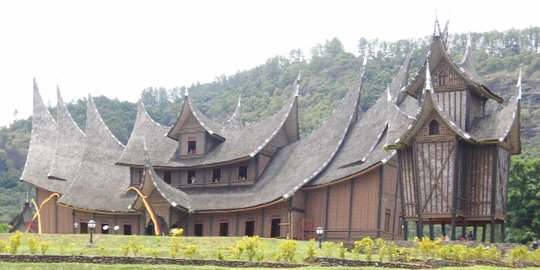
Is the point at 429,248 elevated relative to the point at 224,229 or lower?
elevated

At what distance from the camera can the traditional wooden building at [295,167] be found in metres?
29.7

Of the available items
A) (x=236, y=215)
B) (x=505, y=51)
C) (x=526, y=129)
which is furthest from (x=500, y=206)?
(x=505, y=51)

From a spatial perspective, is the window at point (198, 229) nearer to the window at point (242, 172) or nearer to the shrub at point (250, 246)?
the window at point (242, 172)

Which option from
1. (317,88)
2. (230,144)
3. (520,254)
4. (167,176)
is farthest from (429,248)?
(317,88)

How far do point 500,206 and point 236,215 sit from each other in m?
12.1

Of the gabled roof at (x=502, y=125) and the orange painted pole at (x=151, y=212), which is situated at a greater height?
the gabled roof at (x=502, y=125)

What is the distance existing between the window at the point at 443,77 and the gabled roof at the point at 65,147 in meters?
20.7

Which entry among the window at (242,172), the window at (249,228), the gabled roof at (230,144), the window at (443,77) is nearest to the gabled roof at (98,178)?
the gabled roof at (230,144)

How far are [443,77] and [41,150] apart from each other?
22992mm

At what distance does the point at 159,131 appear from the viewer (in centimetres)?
4434

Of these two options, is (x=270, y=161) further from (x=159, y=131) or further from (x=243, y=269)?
(x=243, y=269)

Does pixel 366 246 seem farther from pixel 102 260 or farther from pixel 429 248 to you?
pixel 102 260

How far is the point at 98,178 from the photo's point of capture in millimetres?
42094

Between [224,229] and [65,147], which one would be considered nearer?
[224,229]
